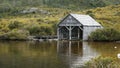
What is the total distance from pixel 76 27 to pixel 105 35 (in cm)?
863

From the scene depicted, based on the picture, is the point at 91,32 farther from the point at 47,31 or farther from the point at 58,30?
the point at 47,31

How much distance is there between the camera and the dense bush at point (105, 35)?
82562 mm

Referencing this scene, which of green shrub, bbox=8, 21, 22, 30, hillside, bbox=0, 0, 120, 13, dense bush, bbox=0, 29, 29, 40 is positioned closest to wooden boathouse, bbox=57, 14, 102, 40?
dense bush, bbox=0, 29, 29, 40

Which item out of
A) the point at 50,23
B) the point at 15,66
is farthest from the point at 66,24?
the point at 15,66

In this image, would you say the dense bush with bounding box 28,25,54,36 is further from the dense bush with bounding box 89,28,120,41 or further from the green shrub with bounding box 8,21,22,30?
the dense bush with bounding box 89,28,120,41

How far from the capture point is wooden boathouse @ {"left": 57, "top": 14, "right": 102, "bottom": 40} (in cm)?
8519

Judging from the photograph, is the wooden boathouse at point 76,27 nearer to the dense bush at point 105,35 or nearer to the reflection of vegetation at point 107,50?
the dense bush at point 105,35

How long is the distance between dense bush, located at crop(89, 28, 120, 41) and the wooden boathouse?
1.92m

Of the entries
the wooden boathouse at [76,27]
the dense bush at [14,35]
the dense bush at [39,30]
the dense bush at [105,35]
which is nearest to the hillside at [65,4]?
the dense bush at [39,30]

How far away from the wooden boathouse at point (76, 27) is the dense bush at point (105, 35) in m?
1.92

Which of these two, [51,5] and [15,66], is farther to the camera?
[51,5]

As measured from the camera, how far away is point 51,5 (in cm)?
18688

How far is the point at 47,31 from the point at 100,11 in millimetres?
36916

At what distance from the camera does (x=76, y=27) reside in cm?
8888
